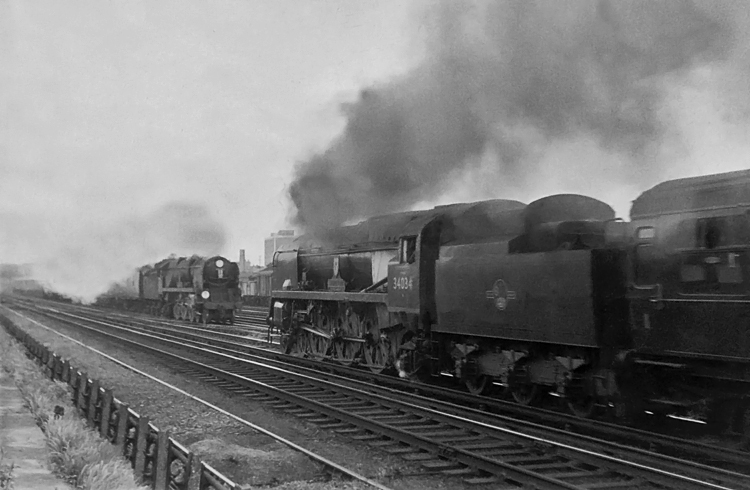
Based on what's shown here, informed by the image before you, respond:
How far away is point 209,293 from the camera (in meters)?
31.3

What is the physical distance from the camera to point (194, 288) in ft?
105

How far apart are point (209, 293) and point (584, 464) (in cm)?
2610

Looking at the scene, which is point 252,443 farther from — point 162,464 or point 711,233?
point 711,233

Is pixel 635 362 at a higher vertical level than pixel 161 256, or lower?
lower

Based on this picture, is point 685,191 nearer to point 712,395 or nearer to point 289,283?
point 712,395

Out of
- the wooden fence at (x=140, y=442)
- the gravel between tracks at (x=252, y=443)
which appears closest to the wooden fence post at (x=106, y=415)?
the wooden fence at (x=140, y=442)

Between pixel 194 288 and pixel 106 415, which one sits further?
pixel 194 288

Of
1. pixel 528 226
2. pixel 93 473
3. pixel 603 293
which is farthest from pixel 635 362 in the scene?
pixel 93 473

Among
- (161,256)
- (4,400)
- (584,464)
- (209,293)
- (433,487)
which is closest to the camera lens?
(433,487)

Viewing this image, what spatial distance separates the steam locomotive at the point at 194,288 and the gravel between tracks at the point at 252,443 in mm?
17433

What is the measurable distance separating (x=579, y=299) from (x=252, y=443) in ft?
14.0

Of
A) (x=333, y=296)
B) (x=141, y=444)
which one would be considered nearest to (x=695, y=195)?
(x=141, y=444)

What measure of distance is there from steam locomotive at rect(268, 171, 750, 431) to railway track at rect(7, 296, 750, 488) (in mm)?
812

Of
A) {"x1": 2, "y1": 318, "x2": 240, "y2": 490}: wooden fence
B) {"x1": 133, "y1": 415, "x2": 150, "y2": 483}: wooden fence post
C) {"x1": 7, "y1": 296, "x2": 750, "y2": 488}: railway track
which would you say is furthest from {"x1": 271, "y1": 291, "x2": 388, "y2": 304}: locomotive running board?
{"x1": 133, "y1": 415, "x2": 150, "y2": 483}: wooden fence post
